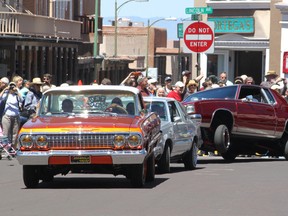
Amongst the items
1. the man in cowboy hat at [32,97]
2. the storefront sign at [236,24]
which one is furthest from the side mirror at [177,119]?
the storefront sign at [236,24]

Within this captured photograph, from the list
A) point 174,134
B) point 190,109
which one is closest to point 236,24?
point 190,109

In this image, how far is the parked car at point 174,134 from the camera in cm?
1903

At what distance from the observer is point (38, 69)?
5266cm

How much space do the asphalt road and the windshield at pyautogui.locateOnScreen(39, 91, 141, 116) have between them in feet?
3.79

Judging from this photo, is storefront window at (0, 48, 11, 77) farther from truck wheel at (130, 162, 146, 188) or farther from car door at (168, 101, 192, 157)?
truck wheel at (130, 162, 146, 188)

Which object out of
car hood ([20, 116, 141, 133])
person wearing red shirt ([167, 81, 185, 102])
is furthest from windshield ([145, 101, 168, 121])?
person wearing red shirt ([167, 81, 185, 102])

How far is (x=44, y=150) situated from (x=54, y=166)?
0.45 m

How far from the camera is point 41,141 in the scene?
51.2 feet

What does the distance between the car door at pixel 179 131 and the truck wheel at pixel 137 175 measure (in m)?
3.69

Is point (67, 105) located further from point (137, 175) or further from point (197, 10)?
point (197, 10)

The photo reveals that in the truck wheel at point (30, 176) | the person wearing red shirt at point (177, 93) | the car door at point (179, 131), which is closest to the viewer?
the truck wheel at point (30, 176)

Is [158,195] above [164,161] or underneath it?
above

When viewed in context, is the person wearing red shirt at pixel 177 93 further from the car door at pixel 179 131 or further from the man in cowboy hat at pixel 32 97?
the car door at pixel 179 131

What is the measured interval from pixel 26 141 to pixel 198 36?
44.4ft
